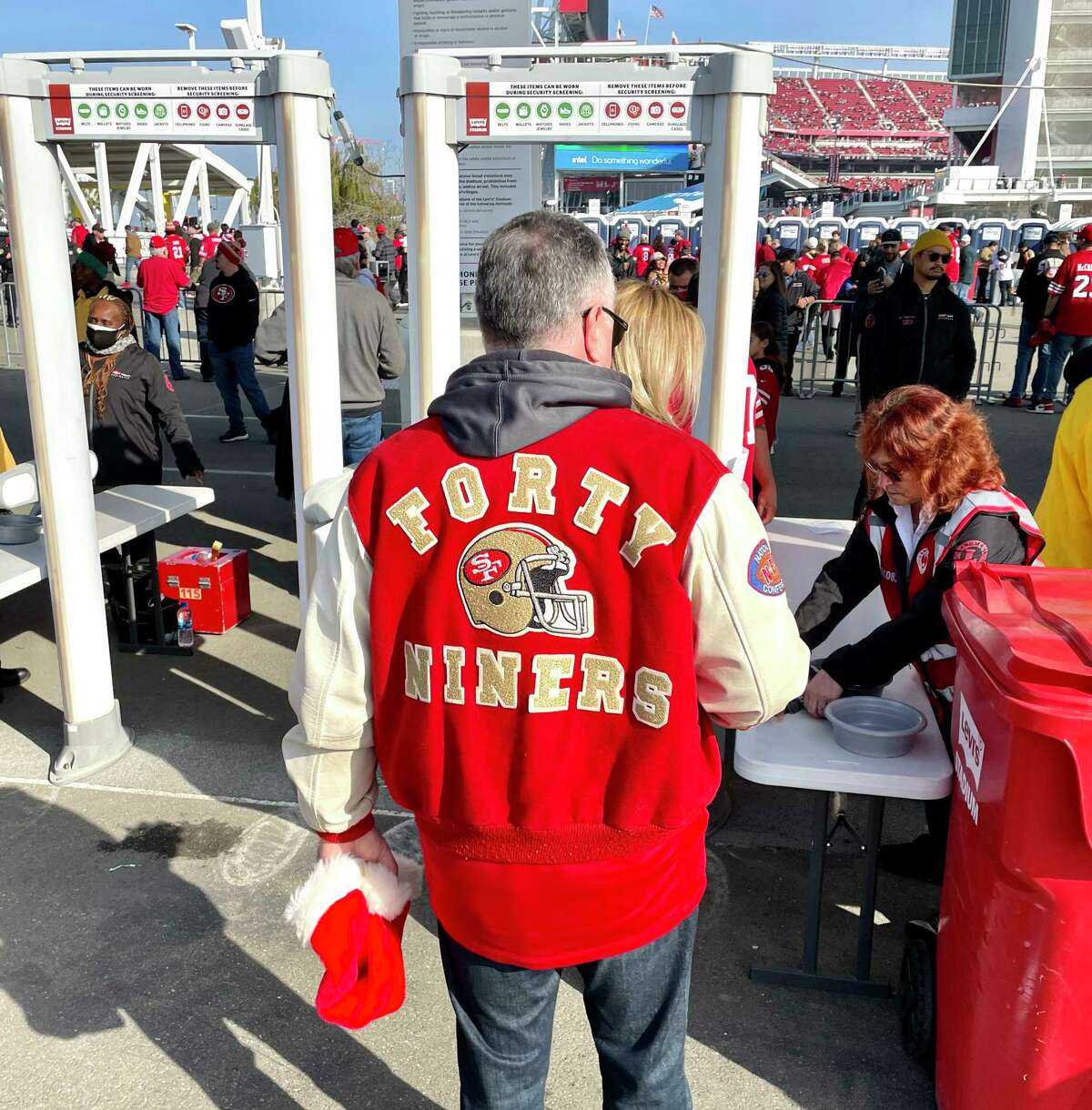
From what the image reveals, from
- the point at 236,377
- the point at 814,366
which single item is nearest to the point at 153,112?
the point at 236,377

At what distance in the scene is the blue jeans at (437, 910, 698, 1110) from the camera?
1.77 meters

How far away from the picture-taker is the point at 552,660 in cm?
159

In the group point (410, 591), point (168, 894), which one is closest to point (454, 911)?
point (410, 591)

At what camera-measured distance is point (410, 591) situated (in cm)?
164

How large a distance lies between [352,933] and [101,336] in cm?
449

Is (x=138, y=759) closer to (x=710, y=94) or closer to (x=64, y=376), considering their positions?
(x=64, y=376)

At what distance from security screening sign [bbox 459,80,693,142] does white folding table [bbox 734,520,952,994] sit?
188 centimetres

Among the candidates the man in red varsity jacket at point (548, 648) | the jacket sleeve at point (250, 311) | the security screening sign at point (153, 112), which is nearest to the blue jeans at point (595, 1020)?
the man in red varsity jacket at point (548, 648)

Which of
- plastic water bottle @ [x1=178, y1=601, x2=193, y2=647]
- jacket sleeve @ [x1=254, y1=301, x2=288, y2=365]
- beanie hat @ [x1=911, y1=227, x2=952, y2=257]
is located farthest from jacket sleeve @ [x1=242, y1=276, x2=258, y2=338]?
beanie hat @ [x1=911, y1=227, x2=952, y2=257]

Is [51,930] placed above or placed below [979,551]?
below

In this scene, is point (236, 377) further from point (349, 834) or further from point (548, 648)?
point (548, 648)

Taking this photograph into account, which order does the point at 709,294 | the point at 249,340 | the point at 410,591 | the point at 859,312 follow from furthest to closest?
the point at 859,312
the point at 249,340
the point at 709,294
the point at 410,591

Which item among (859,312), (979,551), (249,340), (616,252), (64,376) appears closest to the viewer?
(979,551)

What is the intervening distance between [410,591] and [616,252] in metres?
23.7
